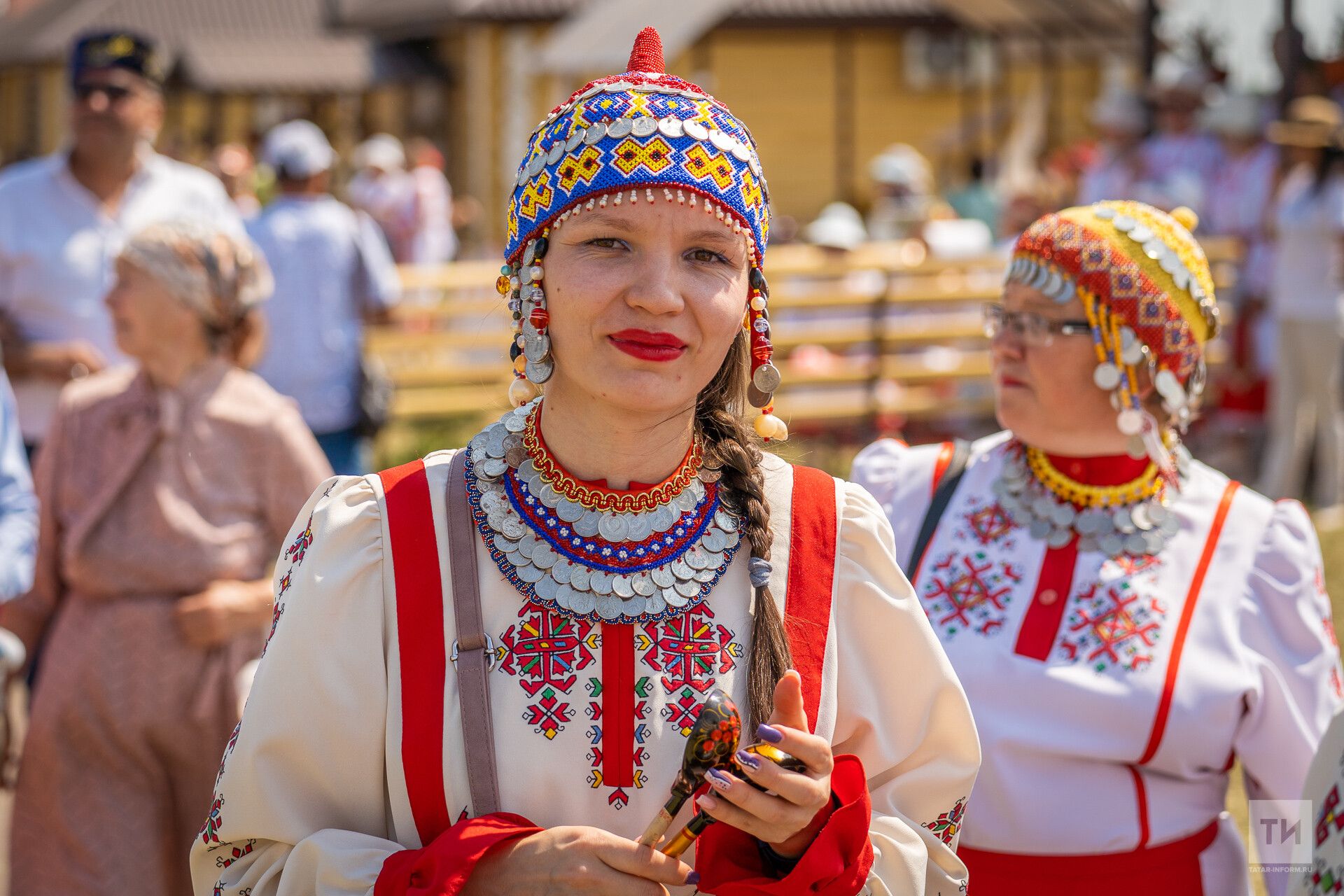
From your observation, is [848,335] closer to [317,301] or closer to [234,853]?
[317,301]

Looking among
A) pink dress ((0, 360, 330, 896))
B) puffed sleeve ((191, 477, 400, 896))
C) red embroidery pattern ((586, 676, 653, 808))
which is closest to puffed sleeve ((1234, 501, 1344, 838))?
red embroidery pattern ((586, 676, 653, 808))

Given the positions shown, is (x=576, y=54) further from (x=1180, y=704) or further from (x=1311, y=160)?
(x=1180, y=704)

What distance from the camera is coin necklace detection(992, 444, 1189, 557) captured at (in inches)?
116

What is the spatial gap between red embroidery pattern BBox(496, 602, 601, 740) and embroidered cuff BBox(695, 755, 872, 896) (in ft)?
0.89

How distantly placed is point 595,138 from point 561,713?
0.80m

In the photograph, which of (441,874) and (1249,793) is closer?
(441,874)

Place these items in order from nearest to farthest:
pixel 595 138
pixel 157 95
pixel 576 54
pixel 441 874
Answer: pixel 441 874 < pixel 595 138 < pixel 157 95 < pixel 576 54

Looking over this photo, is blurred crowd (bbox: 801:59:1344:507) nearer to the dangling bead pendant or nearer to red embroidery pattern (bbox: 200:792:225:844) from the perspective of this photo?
the dangling bead pendant

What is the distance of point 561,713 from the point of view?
2027mm

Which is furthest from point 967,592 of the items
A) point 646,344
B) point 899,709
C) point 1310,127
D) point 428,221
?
point 428,221

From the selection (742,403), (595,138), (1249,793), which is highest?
(595,138)

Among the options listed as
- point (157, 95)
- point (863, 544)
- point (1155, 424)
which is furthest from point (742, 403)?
point (157, 95)

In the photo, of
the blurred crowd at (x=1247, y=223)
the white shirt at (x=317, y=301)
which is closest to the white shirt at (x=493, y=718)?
the white shirt at (x=317, y=301)

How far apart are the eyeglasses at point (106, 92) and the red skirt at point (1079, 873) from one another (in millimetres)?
3853
